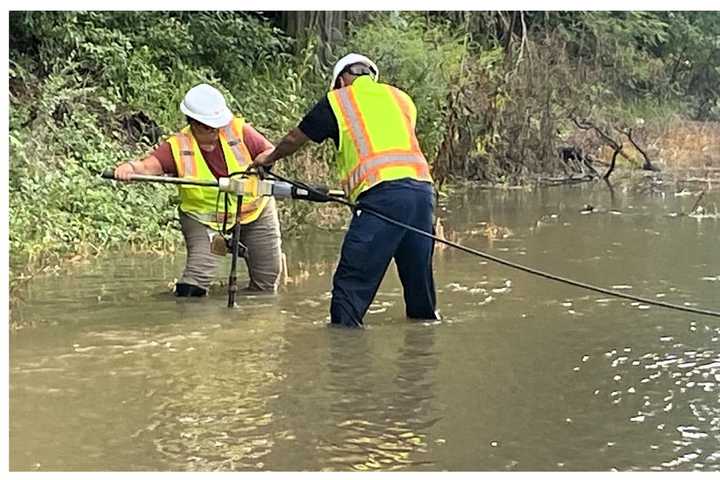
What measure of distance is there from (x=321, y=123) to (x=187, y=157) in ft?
4.58

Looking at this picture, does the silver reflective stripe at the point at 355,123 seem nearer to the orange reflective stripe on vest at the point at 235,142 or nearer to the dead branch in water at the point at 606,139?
the orange reflective stripe on vest at the point at 235,142

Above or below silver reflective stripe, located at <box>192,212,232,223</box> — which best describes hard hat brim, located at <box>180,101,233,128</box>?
above

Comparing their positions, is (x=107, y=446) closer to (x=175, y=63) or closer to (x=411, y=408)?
(x=411, y=408)

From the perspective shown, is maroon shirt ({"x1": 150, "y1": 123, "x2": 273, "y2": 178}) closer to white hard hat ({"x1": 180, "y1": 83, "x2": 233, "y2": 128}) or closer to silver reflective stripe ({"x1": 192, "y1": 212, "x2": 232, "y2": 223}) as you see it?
white hard hat ({"x1": 180, "y1": 83, "x2": 233, "y2": 128})

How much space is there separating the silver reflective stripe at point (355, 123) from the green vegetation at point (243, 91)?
2534 millimetres

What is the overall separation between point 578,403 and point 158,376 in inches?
77.0

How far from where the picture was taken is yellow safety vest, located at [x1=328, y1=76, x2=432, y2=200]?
6883 millimetres

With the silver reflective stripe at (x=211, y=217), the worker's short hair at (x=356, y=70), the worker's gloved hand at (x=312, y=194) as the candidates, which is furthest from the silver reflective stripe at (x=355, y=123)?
the silver reflective stripe at (x=211, y=217)

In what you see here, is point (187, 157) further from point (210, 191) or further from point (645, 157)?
point (645, 157)

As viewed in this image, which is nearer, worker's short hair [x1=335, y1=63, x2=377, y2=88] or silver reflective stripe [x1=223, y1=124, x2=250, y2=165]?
worker's short hair [x1=335, y1=63, x2=377, y2=88]

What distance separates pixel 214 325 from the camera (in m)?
7.06

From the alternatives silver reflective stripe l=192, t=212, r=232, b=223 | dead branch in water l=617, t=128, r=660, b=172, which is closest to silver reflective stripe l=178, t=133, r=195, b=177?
silver reflective stripe l=192, t=212, r=232, b=223

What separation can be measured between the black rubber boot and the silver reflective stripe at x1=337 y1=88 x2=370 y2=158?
1.80m

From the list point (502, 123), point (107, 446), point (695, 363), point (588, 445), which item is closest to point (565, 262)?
point (695, 363)
